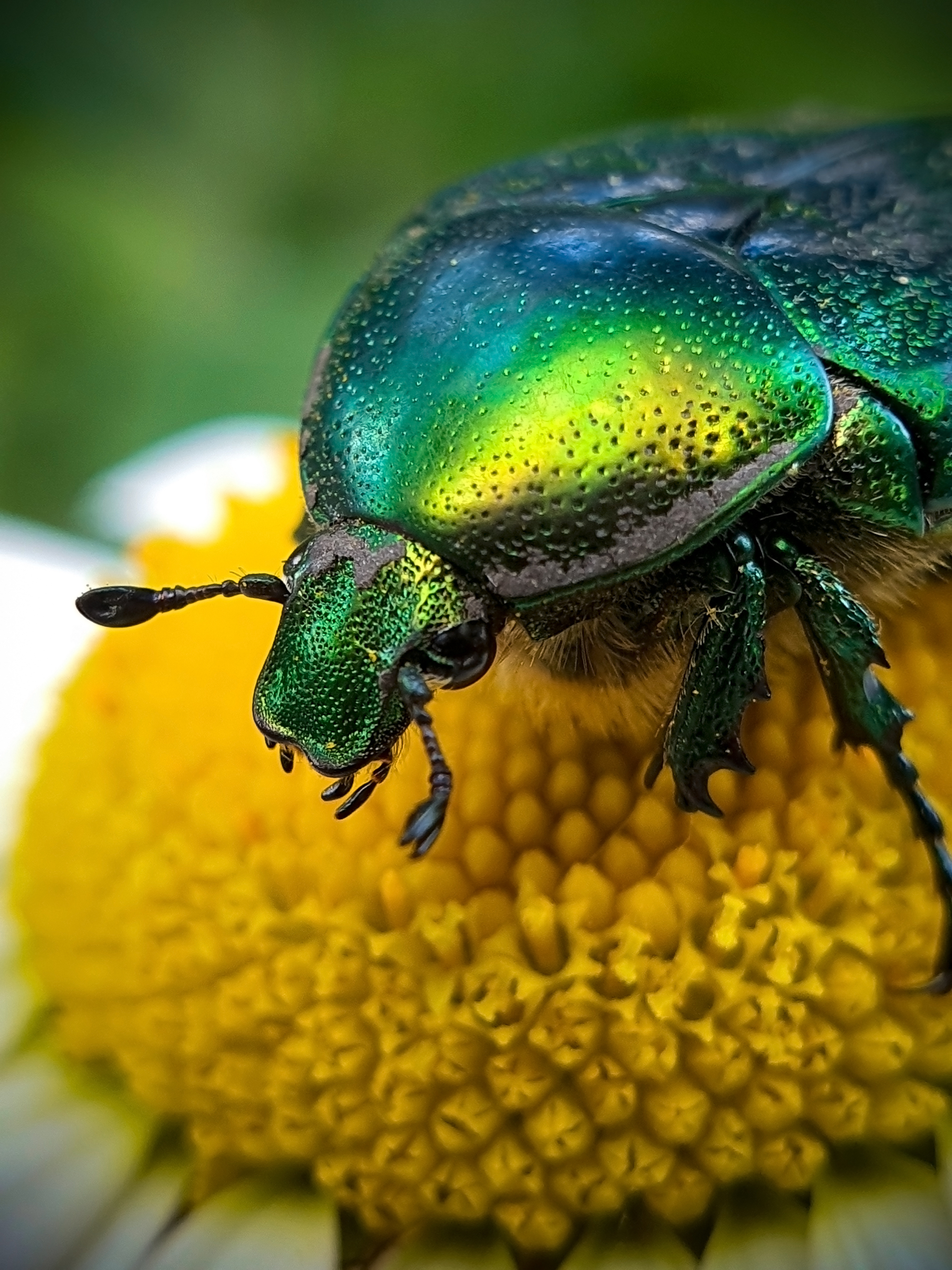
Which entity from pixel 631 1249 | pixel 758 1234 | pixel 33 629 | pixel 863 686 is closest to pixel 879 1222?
pixel 758 1234

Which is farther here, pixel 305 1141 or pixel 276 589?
pixel 305 1141

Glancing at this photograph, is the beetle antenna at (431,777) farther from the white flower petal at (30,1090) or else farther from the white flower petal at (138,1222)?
the white flower petal at (30,1090)

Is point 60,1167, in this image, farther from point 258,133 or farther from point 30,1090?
point 258,133

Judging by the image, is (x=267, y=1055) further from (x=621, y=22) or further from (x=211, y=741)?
(x=621, y=22)

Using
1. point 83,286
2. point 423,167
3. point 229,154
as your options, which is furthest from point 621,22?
point 83,286

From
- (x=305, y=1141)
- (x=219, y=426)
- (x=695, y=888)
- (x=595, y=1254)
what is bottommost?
(x=595, y=1254)

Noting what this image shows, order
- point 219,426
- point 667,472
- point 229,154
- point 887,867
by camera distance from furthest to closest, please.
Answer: point 229,154
point 219,426
point 887,867
point 667,472

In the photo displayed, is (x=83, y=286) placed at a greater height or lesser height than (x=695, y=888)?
greater

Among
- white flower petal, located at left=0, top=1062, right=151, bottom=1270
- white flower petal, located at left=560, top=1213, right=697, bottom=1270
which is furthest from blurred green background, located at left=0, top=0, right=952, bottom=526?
white flower petal, located at left=560, top=1213, right=697, bottom=1270
